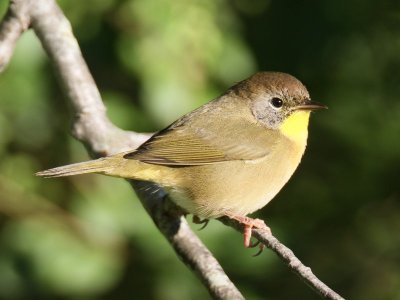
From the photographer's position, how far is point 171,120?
4.69 meters

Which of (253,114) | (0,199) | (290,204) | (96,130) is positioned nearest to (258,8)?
(253,114)

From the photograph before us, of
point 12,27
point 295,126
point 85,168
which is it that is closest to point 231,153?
point 295,126

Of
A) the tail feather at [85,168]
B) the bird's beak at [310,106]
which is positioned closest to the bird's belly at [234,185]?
the bird's beak at [310,106]

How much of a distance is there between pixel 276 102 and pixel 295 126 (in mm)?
165

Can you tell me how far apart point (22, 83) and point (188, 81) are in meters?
1.00

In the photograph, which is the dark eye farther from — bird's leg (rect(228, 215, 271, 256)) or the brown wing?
bird's leg (rect(228, 215, 271, 256))

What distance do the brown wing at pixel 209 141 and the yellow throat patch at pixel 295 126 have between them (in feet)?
0.34

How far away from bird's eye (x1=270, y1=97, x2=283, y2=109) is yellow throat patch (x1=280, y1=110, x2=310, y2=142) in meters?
0.09

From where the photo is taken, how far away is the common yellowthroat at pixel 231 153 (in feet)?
13.3

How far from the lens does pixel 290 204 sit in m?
5.39

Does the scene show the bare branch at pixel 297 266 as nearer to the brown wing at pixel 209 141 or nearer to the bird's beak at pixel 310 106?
the brown wing at pixel 209 141

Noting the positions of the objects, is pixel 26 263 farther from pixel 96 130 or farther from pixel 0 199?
pixel 96 130

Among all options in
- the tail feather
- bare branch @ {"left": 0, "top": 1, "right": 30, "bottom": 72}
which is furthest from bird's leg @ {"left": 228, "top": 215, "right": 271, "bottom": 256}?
bare branch @ {"left": 0, "top": 1, "right": 30, "bottom": 72}

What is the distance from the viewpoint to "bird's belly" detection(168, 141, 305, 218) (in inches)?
163
